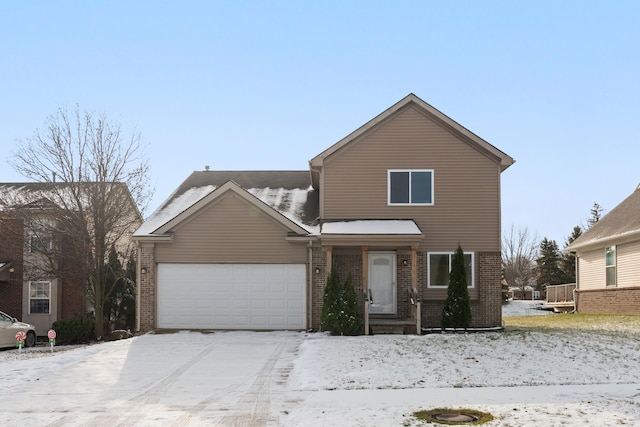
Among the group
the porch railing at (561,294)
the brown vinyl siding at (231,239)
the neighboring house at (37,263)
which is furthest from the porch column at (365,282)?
the porch railing at (561,294)

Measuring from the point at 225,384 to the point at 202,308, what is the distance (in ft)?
29.2

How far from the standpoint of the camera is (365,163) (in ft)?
72.9

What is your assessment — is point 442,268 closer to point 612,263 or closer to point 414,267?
point 414,267

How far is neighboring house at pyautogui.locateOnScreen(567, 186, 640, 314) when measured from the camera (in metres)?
26.2

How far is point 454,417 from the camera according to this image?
32.9 ft

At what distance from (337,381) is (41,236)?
1952 cm

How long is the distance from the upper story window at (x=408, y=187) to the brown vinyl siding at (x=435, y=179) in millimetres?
193

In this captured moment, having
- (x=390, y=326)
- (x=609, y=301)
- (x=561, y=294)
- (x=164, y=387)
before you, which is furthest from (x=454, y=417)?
(x=561, y=294)

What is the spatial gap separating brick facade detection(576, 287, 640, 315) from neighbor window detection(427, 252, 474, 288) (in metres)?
8.00

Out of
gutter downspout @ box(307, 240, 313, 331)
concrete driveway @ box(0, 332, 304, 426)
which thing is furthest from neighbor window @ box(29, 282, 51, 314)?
gutter downspout @ box(307, 240, 313, 331)

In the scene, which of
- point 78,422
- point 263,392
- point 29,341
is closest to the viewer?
point 78,422

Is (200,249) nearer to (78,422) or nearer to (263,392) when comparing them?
(263,392)

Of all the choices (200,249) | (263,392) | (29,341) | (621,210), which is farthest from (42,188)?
(621,210)

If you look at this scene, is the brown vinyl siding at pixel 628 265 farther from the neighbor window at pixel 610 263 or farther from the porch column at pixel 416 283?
the porch column at pixel 416 283
